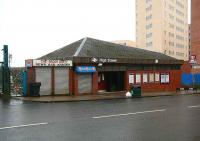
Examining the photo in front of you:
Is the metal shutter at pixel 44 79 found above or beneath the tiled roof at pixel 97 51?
beneath

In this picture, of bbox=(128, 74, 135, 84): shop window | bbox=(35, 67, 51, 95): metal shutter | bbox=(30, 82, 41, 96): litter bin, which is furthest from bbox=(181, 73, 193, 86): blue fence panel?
bbox=(30, 82, 41, 96): litter bin

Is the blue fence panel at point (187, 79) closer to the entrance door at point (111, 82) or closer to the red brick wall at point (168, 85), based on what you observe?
the red brick wall at point (168, 85)

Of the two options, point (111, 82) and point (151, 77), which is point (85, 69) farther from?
point (151, 77)

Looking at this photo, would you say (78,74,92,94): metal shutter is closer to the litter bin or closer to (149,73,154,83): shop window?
the litter bin

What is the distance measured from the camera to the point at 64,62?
101 ft

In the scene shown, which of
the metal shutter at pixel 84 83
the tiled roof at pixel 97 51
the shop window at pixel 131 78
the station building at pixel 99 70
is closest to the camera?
the station building at pixel 99 70

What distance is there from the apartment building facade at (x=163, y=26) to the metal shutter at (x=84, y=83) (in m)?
83.8

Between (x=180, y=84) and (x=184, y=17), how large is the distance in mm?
102713

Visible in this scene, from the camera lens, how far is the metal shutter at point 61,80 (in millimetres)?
30703

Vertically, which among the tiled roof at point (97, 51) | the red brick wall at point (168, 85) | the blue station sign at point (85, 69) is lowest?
the red brick wall at point (168, 85)

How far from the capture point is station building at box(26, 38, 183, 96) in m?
30.3

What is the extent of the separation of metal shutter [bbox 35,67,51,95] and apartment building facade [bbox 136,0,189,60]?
87.2 metres

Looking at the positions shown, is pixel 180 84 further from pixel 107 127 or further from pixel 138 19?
pixel 138 19

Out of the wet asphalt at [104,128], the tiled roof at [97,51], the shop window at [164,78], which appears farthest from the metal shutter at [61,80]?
the wet asphalt at [104,128]
